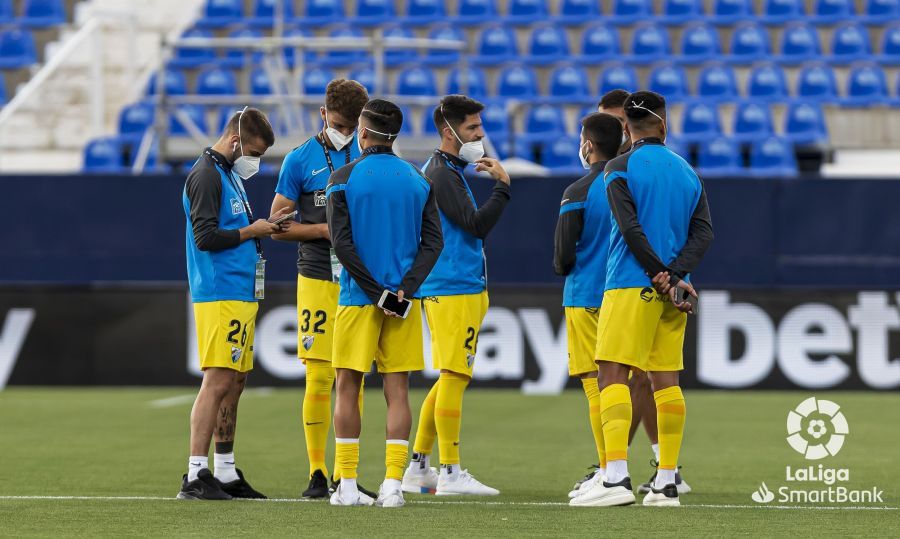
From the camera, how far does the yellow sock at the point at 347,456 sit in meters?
7.36

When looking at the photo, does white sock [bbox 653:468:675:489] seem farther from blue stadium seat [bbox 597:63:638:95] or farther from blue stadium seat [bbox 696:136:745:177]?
blue stadium seat [bbox 597:63:638:95]

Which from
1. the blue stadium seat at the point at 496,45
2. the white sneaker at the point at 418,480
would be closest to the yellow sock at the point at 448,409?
the white sneaker at the point at 418,480

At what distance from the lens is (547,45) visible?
65.7ft

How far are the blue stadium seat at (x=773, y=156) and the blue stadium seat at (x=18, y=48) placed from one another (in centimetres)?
1004

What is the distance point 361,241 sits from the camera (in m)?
7.40

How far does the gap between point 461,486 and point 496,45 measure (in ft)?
41.2

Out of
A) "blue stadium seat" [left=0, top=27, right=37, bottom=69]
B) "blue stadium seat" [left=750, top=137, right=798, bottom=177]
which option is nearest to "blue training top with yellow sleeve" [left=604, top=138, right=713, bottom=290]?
"blue stadium seat" [left=750, top=137, right=798, bottom=177]

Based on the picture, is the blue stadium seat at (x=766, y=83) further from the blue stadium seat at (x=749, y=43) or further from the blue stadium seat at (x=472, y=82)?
the blue stadium seat at (x=472, y=82)

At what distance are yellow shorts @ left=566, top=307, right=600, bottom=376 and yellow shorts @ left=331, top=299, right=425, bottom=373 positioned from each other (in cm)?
105

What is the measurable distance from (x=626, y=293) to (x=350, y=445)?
1.56 meters

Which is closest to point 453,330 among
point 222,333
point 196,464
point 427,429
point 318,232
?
point 427,429

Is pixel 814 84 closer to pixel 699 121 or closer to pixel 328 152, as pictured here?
pixel 699 121

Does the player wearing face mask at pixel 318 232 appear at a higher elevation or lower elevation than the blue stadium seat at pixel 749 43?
lower

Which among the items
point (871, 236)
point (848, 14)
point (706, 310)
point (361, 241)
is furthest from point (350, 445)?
point (848, 14)
